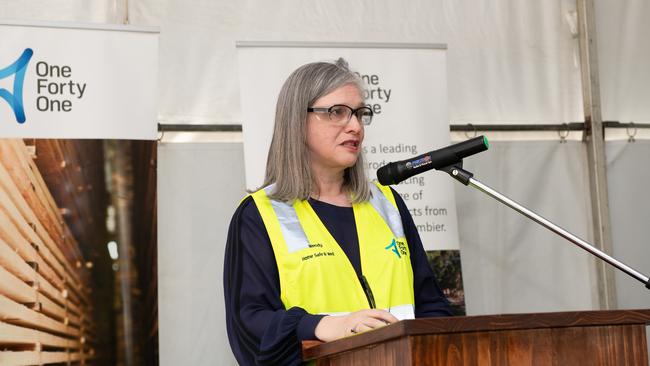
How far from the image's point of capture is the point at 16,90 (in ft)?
12.9

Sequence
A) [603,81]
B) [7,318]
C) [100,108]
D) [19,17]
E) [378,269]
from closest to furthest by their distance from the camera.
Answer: [378,269] → [7,318] → [100,108] → [19,17] → [603,81]

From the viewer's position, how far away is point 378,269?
100.0 inches

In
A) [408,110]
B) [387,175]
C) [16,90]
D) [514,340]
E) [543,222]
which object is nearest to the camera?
[514,340]

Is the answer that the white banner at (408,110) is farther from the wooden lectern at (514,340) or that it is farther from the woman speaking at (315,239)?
the wooden lectern at (514,340)

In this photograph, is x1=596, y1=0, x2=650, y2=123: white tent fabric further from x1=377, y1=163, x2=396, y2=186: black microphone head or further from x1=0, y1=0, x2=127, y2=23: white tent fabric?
x1=377, y1=163, x2=396, y2=186: black microphone head

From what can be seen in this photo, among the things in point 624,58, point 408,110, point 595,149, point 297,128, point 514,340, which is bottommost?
point 514,340

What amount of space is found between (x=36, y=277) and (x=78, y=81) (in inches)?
34.0

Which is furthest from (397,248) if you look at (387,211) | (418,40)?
(418,40)

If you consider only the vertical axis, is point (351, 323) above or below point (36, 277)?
below

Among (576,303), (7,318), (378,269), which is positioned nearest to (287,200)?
(378,269)

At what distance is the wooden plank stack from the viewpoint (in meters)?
3.76

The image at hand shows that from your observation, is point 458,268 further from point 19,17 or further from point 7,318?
point 19,17

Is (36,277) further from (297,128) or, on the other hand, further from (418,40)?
(418,40)

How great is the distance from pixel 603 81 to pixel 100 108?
2.76 metres
